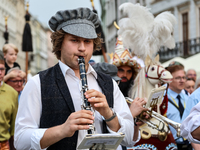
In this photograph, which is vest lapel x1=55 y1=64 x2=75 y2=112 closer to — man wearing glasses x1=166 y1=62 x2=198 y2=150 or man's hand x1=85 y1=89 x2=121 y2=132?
man's hand x1=85 y1=89 x2=121 y2=132

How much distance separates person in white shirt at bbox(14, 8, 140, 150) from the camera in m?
2.29

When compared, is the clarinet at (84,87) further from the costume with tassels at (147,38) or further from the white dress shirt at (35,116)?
the costume with tassels at (147,38)

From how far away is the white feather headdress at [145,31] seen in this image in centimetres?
443

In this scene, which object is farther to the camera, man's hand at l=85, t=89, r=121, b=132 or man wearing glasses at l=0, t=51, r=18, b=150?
man wearing glasses at l=0, t=51, r=18, b=150

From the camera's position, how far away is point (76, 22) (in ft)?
8.33

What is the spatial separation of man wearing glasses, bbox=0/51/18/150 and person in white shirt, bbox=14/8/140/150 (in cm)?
199

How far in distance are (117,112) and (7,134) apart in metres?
2.31

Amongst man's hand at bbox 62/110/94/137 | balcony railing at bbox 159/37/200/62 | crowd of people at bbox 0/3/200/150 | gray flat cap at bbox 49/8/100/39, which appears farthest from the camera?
balcony railing at bbox 159/37/200/62

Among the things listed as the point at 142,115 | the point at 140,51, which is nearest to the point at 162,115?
the point at 142,115

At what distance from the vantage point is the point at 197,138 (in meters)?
2.45

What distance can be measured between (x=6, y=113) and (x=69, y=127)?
2.46 metres

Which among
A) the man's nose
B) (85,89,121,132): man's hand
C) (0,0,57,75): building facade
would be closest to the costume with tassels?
(85,89,121,132): man's hand

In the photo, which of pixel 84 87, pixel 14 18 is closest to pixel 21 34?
pixel 14 18

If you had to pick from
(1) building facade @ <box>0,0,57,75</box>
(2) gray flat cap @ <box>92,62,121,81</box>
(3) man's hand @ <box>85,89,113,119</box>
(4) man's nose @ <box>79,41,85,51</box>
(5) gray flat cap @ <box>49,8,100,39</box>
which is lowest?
(3) man's hand @ <box>85,89,113,119</box>
